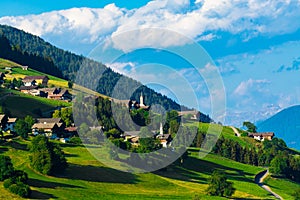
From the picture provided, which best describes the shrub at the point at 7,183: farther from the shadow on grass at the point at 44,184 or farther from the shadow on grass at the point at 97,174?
the shadow on grass at the point at 97,174

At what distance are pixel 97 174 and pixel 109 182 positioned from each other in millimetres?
3959

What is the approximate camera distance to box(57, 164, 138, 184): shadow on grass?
99.3 m

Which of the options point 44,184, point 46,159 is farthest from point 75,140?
point 44,184

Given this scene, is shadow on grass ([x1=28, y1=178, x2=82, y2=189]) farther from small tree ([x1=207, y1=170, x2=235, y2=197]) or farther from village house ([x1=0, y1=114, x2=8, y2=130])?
village house ([x1=0, y1=114, x2=8, y2=130])

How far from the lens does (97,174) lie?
103m

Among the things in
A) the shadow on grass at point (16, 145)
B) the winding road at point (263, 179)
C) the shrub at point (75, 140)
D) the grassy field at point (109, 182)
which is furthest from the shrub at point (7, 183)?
the winding road at point (263, 179)

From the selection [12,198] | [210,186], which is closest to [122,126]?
[210,186]

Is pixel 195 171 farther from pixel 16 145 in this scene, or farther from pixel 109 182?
pixel 16 145

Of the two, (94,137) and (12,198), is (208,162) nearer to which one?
(94,137)

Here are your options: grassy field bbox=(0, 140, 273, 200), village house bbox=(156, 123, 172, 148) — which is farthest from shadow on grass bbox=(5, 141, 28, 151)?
village house bbox=(156, 123, 172, 148)

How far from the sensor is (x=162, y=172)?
398 ft

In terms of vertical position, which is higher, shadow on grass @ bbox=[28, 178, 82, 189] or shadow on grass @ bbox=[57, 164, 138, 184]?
shadow on grass @ bbox=[57, 164, 138, 184]

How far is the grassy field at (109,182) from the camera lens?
3465 inches

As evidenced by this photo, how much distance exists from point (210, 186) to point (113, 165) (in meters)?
20.3
